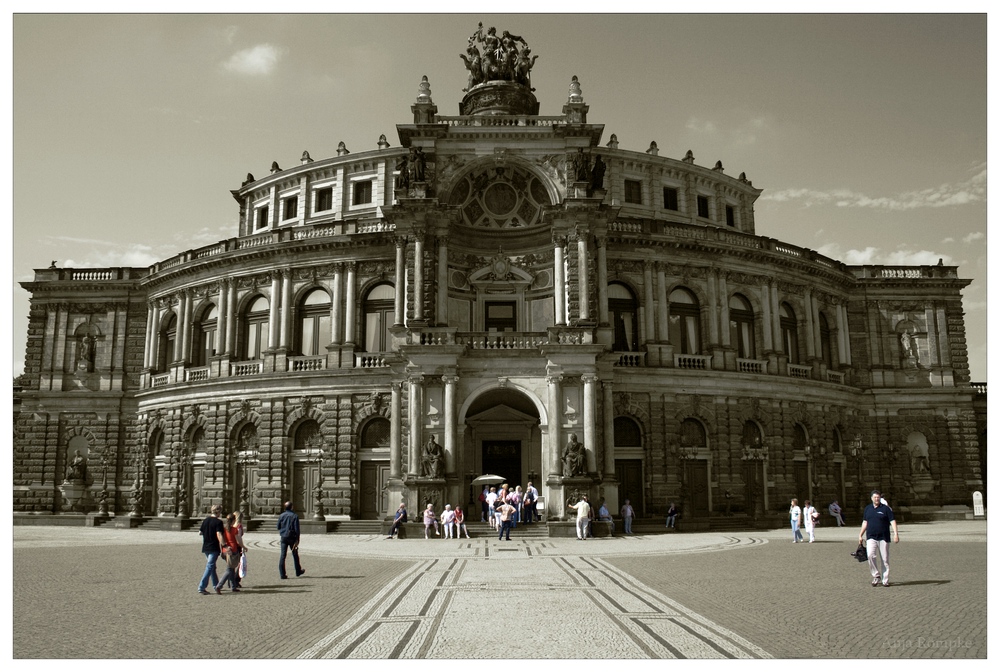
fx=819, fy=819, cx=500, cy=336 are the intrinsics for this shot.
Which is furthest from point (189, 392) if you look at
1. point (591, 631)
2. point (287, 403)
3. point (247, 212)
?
point (591, 631)

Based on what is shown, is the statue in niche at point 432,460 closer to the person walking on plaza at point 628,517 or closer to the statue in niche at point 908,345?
the person walking on plaza at point 628,517

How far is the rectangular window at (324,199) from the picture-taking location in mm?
51781

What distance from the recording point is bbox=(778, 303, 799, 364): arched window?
47.0 metres

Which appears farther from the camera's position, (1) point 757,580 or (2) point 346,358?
(2) point 346,358

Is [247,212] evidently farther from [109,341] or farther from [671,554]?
[671,554]

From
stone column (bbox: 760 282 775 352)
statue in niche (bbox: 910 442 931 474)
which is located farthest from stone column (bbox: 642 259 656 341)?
statue in niche (bbox: 910 442 931 474)

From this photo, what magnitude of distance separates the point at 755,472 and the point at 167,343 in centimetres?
3480

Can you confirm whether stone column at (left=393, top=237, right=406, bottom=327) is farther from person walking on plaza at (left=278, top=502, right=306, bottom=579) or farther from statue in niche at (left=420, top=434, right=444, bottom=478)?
person walking on plaza at (left=278, top=502, right=306, bottom=579)

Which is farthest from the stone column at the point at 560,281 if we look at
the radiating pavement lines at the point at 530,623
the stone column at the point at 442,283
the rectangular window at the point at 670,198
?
the radiating pavement lines at the point at 530,623

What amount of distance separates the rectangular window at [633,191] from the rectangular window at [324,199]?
18.6 metres

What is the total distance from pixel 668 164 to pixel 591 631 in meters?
43.8

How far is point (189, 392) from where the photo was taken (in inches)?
1789

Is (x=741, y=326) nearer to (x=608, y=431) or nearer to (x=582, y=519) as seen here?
(x=608, y=431)
